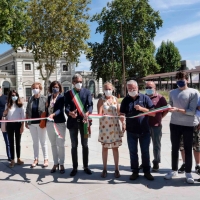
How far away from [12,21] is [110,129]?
15444 mm

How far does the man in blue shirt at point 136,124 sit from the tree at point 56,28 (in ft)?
79.3

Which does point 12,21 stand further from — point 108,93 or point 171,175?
point 171,175

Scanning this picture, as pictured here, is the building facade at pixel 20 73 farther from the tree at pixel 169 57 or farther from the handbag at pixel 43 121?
the handbag at pixel 43 121

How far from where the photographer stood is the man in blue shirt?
4512 mm

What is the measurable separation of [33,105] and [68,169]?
1571 millimetres

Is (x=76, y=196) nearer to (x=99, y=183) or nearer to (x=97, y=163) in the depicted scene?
(x=99, y=183)

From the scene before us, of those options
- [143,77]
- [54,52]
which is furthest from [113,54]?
[54,52]

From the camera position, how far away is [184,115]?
4.29 m

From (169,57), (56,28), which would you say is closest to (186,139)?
(56,28)

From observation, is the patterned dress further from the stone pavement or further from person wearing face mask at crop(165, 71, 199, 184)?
person wearing face mask at crop(165, 71, 199, 184)

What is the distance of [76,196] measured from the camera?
395 cm

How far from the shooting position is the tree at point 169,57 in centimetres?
5278

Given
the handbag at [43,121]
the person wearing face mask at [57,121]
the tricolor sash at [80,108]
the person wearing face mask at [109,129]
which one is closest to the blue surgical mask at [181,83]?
the person wearing face mask at [109,129]

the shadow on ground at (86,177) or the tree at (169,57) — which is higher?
the tree at (169,57)
